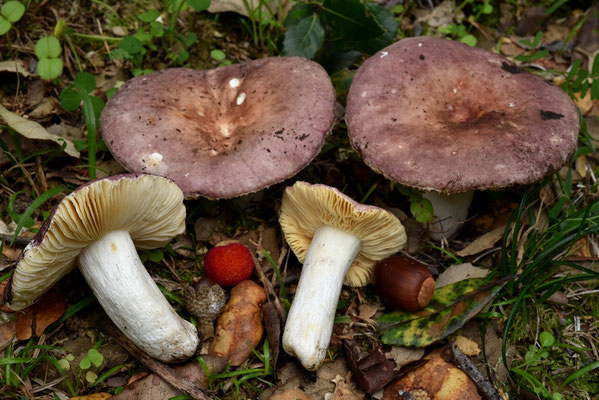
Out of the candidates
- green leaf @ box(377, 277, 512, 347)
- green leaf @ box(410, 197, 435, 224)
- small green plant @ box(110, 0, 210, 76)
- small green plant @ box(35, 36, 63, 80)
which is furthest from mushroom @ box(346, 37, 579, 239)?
small green plant @ box(35, 36, 63, 80)

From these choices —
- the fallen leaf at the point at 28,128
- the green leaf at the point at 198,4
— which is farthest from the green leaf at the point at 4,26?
the green leaf at the point at 198,4

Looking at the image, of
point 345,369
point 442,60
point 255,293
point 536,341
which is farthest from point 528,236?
point 255,293

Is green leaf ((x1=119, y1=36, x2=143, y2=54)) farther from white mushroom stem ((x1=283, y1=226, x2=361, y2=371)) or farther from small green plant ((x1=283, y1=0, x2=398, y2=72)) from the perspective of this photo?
white mushroom stem ((x1=283, y1=226, x2=361, y2=371))

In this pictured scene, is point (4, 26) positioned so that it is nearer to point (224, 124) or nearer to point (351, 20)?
point (224, 124)

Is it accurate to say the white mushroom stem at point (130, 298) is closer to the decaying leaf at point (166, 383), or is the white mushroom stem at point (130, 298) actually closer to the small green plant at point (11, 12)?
the decaying leaf at point (166, 383)

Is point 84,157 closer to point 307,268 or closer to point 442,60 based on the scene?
point 307,268

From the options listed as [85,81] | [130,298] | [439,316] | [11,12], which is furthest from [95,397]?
[11,12]
